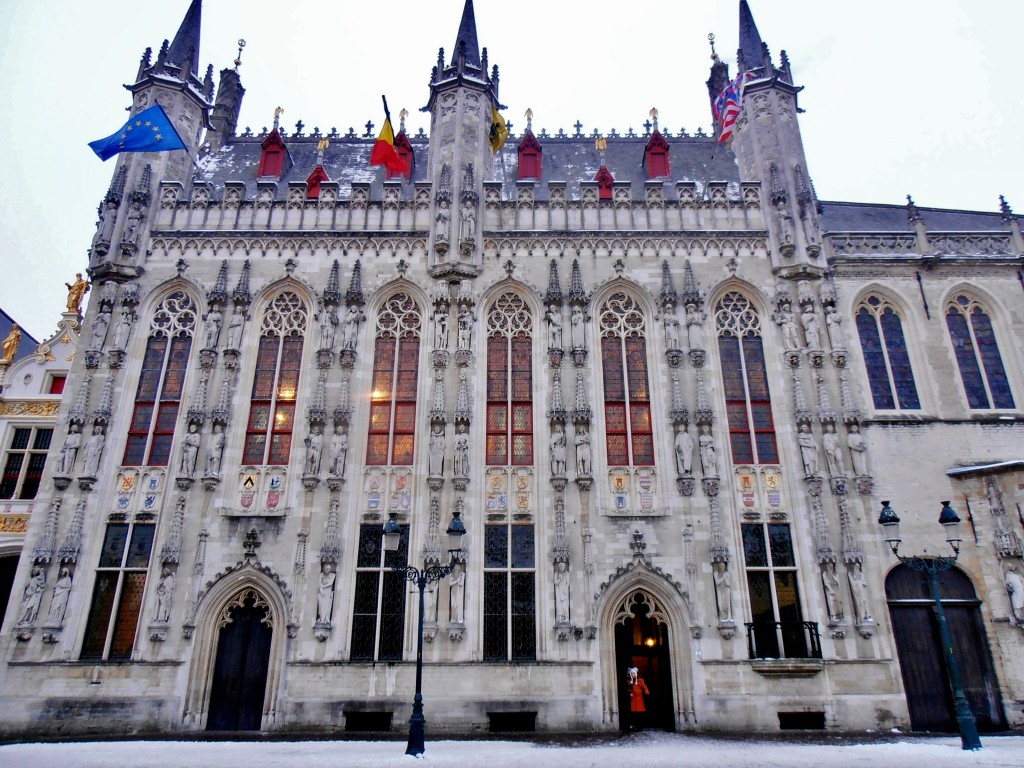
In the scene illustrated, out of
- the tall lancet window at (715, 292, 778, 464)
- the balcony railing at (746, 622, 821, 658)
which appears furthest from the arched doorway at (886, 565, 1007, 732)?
the tall lancet window at (715, 292, 778, 464)

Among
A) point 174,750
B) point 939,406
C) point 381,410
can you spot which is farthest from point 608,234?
point 174,750

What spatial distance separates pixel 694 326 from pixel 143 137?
754 inches

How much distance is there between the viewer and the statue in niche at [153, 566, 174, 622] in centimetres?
1801

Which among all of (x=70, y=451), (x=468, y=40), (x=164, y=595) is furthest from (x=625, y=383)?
(x=70, y=451)

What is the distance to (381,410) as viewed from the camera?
20828 mm

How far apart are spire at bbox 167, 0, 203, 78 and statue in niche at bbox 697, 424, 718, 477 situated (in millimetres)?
22981

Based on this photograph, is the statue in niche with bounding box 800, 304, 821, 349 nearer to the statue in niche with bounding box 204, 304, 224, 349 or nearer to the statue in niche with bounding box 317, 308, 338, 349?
the statue in niche with bounding box 317, 308, 338, 349

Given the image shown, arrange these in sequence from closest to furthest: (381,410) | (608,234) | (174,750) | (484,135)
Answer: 1. (174,750)
2. (381,410)
3. (608,234)
4. (484,135)

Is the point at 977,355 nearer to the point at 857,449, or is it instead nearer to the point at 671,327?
the point at 857,449

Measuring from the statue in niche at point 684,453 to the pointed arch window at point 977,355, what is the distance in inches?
370

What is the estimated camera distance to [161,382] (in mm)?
21109

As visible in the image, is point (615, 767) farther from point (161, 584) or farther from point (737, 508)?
point (161, 584)

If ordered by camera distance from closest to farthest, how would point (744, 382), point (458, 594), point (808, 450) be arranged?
1. point (458, 594)
2. point (808, 450)
3. point (744, 382)

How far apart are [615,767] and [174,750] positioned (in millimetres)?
9142
